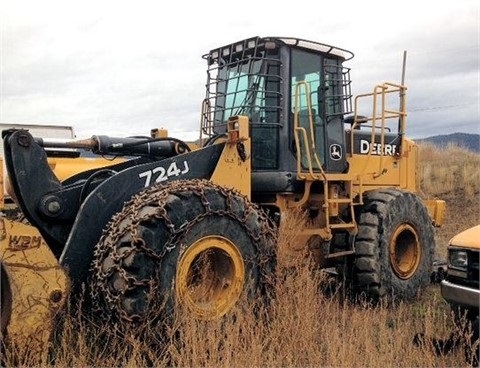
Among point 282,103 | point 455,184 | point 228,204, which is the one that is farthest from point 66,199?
point 455,184

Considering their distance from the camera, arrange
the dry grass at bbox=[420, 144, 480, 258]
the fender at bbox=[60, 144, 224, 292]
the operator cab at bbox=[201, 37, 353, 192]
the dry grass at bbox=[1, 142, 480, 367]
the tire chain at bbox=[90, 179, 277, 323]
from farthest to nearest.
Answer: the dry grass at bbox=[420, 144, 480, 258] → the operator cab at bbox=[201, 37, 353, 192] → the fender at bbox=[60, 144, 224, 292] → the tire chain at bbox=[90, 179, 277, 323] → the dry grass at bbox=[1, 142, 480, 367]

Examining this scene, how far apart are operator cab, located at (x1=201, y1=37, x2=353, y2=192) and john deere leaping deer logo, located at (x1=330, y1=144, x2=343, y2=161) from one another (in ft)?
0.04

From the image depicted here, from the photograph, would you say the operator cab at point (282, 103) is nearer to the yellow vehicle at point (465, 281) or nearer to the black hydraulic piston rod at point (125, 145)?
the black hydraulic piston rod at point (125, 145)

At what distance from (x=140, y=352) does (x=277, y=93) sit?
3.40m

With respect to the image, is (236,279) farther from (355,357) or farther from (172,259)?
(355,357)

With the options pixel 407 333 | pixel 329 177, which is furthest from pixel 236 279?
pixel 329 177

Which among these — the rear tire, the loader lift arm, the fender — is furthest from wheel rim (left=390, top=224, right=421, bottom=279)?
the loader lift arm

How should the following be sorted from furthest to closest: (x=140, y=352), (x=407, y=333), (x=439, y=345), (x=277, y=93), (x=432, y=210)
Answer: (x=432, y=210), (x=277, y=93), (x=407, y=333), (x=439, y=345), (x=140, y=352)

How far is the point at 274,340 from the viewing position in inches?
179

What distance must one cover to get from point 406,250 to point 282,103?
2578 mm

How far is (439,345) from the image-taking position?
4621 mm

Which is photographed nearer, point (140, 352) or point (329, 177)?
→ point (140, 352)

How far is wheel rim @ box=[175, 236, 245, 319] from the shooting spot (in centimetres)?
461

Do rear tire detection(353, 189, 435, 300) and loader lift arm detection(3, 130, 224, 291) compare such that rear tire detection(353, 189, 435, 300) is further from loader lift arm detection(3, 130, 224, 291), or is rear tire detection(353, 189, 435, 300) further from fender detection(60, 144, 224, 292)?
loader lift arm detection(3, 130, 224, 291)
